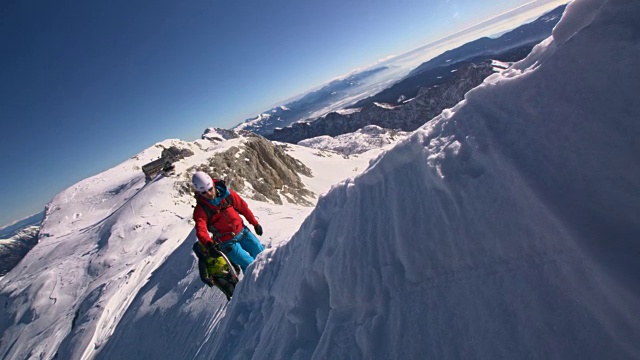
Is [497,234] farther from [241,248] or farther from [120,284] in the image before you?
[120,284]

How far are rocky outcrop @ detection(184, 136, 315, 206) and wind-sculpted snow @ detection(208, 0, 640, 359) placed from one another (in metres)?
23.1

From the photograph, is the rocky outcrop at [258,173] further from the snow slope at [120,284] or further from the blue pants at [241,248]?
the blue pants at [241,248]

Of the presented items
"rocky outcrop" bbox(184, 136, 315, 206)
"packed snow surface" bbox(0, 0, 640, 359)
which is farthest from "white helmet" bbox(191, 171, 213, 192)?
"rocky outcrop" bbox(184, 136, 315, 206)

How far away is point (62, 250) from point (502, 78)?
3030 centimetres

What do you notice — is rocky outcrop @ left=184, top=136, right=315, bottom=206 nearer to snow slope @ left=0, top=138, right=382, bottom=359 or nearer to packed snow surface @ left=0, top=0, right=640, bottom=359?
snow slope @ left=0, top=138, right=382, bottom=359

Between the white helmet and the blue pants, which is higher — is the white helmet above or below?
above

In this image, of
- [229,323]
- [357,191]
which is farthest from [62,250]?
[357,191]

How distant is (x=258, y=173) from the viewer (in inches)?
1264

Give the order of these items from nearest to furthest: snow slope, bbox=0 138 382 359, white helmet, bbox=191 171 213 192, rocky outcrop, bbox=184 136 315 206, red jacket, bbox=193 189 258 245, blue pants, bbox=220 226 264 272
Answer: white helmet, bbox=191 171 213 192, red jacket, bbox=193 189 258 245, blue pants, bbox=220 226 264 272, snow slope, bbox=0 138 382 359, rocky outcrop, bbox=184 136 315 206

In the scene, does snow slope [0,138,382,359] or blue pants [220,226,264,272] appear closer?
blue pants [220,226,264,272]

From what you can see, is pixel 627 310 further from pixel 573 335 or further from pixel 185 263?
pixel 185 263

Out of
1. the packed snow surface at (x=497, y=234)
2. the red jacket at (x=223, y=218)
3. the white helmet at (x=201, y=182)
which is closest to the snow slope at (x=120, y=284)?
the red jacket at (x=223, y=218)

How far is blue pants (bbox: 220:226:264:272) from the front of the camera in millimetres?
7309

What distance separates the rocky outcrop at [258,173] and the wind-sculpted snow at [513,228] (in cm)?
2311
